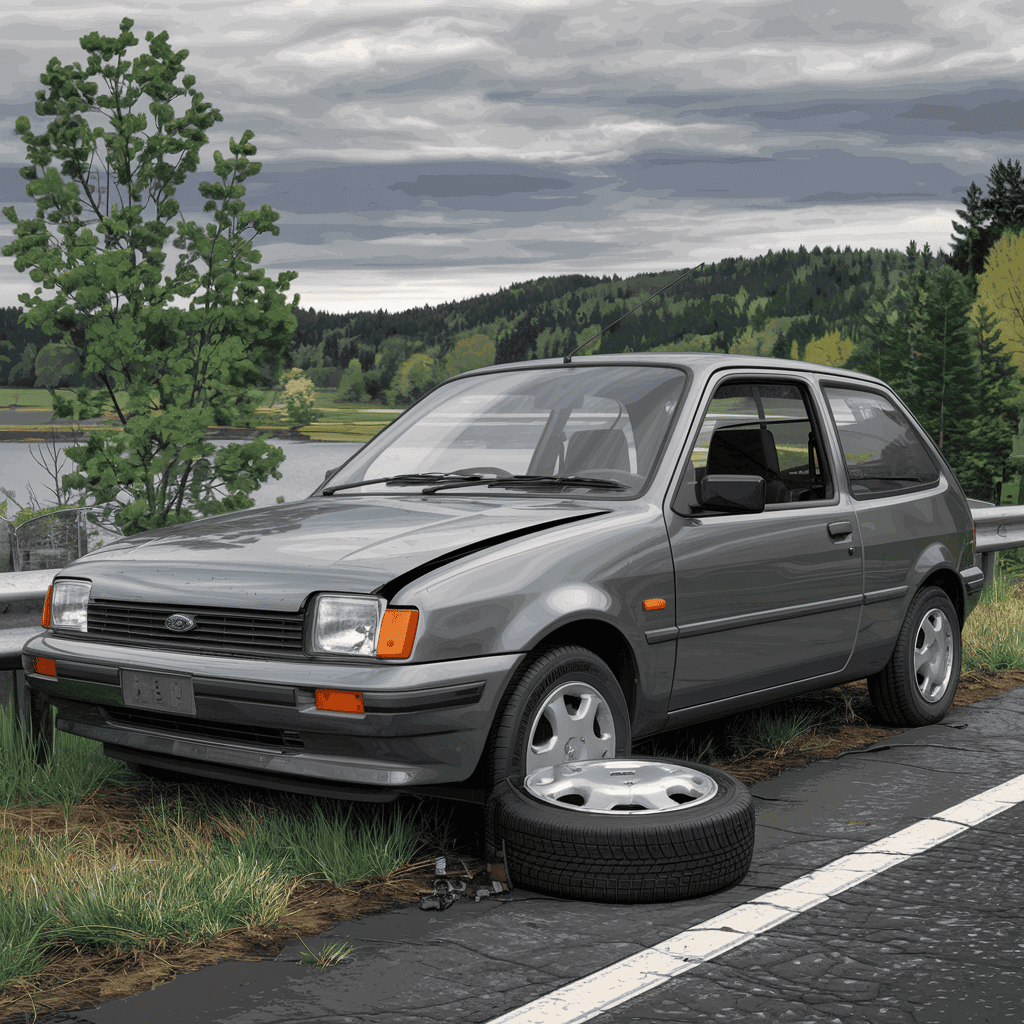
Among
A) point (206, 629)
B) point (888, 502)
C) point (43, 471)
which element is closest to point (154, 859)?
point (206, 629)

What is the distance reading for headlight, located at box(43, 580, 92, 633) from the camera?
4.65 metres

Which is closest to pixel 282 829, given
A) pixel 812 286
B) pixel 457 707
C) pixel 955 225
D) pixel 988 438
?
pixel 457 707

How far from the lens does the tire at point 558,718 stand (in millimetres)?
4105

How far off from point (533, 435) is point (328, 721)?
6.35ft

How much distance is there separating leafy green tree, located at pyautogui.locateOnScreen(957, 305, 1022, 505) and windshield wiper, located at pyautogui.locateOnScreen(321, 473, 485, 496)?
83814mm

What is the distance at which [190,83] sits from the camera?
16062 mm

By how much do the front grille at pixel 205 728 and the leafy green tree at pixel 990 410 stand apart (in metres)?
85.1

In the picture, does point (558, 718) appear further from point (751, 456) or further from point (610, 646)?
point (751, 456)

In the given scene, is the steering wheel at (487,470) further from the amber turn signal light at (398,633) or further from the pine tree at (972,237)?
the pine tree at (972,237)

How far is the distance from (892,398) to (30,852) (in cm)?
461

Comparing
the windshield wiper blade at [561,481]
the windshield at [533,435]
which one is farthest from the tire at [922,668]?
the windshield wiper blade at [561,481]

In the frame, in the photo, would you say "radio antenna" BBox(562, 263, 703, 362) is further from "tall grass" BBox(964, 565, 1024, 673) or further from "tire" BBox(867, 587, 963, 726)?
"tall grass" BBox(964, 565, 1024, 673)

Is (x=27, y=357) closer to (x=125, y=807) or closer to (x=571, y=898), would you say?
(x=125, y=807)

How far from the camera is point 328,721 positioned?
153 inches
